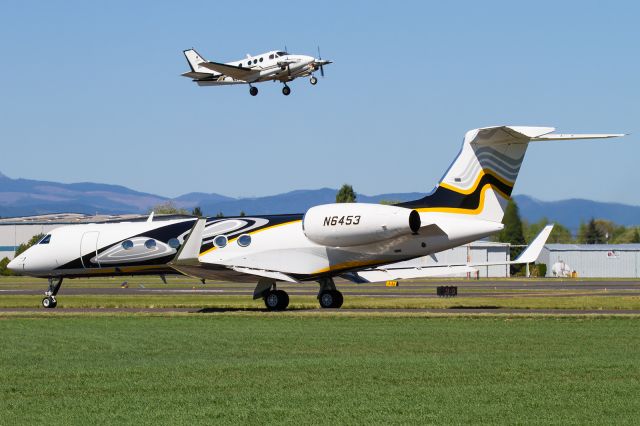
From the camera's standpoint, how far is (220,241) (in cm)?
3684

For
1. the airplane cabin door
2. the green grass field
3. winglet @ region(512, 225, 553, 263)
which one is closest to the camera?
the green grass field

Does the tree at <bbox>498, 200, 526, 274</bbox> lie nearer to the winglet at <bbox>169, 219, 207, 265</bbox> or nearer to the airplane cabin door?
the airplane cabin door

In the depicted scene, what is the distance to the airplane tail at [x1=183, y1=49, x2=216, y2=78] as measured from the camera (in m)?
62.5

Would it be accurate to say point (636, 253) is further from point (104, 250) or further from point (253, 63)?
point (104, 250)

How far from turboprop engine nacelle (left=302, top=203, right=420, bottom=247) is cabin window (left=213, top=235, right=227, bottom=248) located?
316cm

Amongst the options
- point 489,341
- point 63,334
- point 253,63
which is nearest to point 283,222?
point 63,334

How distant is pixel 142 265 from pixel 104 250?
167 centimetres

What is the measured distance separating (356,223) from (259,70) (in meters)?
30.0

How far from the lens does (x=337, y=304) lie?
3744cm

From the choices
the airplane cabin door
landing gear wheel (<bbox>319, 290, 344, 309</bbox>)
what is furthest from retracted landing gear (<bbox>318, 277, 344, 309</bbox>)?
the airplane cabin door

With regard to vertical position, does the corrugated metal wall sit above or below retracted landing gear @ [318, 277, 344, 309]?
above

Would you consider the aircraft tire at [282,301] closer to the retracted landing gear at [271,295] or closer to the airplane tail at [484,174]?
the retracted landing gear at [271,295]

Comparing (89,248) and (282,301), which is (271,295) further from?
Result: (89,248)

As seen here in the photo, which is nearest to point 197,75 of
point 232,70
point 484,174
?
point 232,70
